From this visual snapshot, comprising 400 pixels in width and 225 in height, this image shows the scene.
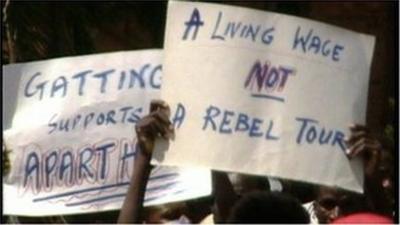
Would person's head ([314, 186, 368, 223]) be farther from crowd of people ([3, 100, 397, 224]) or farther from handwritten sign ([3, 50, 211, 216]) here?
handwritten sign ([3, 50, 211, 216])

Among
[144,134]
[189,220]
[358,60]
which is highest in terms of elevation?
[358,60]

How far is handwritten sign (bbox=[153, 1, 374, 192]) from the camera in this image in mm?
4086

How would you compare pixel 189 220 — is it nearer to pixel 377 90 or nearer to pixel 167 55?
pixel 167 55

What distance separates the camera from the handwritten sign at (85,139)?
4.59 metres

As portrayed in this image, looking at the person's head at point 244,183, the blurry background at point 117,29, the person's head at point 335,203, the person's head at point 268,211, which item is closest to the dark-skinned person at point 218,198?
the person's head at point 268,211

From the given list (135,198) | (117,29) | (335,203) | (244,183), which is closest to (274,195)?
(135,198)

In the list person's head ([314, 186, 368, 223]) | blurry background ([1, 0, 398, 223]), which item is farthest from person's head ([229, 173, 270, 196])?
blurry background ([1, 0, 398, 223])

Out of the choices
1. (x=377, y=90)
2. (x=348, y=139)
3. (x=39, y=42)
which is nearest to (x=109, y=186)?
(x=348, y=139)

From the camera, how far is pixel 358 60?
4141mm

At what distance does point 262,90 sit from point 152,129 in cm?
34

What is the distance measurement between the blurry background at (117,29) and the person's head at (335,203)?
0.63 ft

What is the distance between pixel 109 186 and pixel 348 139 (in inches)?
35.8

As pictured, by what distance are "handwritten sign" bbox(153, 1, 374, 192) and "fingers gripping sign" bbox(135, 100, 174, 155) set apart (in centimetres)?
3

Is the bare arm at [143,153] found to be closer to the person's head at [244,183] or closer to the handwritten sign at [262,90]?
the handwritten sign at [262,90]
